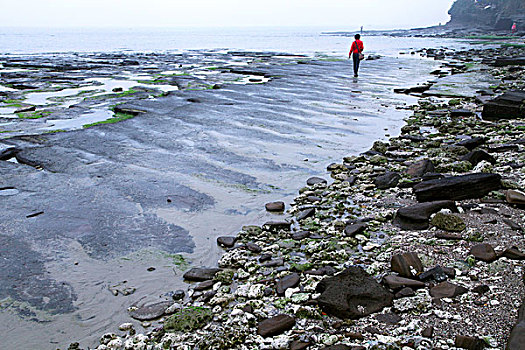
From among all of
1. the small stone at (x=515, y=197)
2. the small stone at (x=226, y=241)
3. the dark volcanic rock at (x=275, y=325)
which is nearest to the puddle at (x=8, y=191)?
the small stone at (x=226, y=241)

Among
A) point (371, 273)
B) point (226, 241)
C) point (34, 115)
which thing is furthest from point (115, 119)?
point (371, 273)

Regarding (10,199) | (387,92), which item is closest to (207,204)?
(10,199)

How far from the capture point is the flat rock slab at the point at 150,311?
4414mm

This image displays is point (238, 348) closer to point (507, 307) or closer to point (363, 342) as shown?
point (363, 342)

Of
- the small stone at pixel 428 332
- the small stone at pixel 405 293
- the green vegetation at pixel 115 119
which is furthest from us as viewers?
the green vegetation at pixel 115 119

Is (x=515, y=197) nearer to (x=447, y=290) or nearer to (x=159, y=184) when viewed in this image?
(x=447, y=290)

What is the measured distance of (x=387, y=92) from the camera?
66.9 feet

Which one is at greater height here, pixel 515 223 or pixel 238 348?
pixel 515 223

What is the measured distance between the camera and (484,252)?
15.7 ft

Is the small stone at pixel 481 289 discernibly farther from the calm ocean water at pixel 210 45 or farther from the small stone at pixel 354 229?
the calm ocean water at pixel 210 45

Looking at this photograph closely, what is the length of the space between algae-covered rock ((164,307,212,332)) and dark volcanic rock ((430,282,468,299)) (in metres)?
2.35

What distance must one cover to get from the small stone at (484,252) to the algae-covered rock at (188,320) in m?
3.17

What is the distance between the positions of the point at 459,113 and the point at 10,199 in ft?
43.7

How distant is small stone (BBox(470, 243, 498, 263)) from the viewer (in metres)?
4.67
